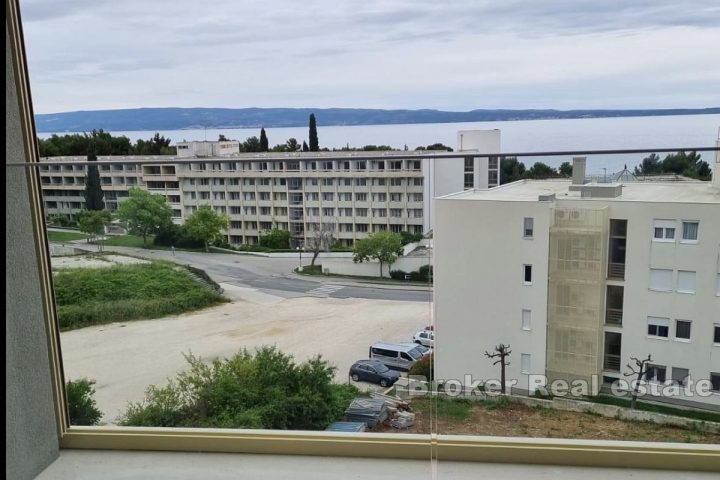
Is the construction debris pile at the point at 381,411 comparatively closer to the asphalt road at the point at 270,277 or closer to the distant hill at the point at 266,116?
the asphalt road at the point at 270,277

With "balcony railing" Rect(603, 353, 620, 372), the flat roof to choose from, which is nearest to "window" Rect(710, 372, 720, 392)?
"balcony railing" Rect(603, 353, 620, 372)

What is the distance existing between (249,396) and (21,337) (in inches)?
32.3

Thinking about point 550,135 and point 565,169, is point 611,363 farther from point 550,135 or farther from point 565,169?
point 550,135

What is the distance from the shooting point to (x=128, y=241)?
92.4 inches

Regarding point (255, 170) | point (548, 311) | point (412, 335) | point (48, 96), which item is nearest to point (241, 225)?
point (255, 170)

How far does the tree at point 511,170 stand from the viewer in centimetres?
199

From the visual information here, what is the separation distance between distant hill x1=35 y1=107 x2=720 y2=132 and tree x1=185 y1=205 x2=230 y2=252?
1.51 feet

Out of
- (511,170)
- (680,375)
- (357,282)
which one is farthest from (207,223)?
(680,375)

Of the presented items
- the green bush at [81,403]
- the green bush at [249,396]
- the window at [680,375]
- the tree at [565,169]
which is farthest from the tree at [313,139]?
the window at [680,375]

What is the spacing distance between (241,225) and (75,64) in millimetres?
1063

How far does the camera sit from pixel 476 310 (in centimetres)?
207

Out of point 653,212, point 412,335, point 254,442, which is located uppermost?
point 653,212

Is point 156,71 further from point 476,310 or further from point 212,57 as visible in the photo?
point 476,310

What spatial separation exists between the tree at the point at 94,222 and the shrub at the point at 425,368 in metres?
1.31
